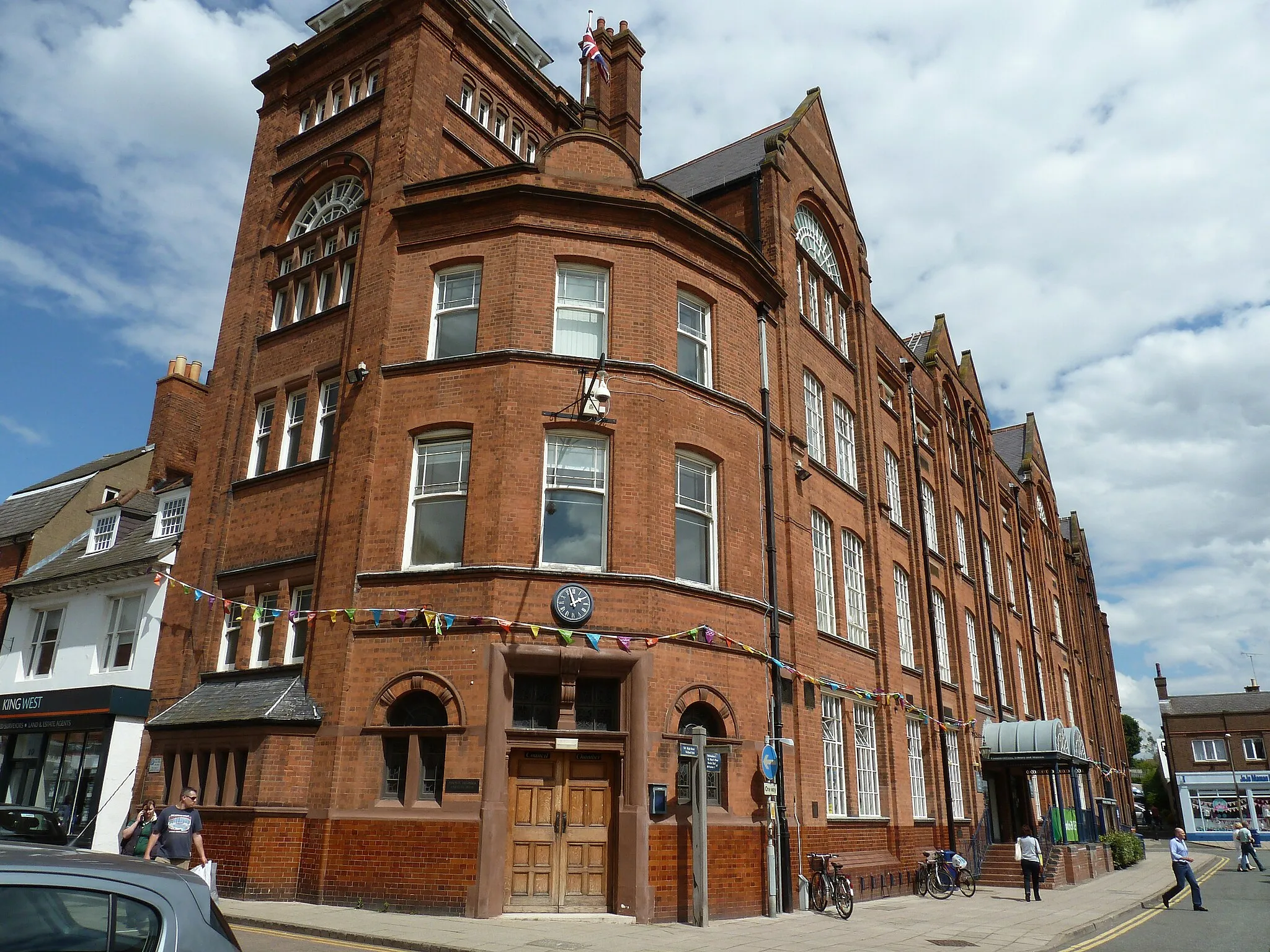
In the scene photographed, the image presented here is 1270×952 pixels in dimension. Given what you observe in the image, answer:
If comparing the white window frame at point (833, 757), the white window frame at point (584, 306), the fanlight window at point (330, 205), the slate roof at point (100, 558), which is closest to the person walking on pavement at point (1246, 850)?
the white window frame at point (833, 757)

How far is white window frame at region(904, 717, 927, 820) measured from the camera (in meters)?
23.4

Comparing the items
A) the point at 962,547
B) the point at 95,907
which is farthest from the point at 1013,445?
the point at 95,907

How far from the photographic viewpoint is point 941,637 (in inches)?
1126

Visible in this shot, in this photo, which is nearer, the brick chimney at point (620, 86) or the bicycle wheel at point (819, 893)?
the bicycle wheel at point (819, 893)

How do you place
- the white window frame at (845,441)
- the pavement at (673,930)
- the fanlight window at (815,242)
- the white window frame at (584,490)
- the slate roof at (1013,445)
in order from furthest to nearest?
the slate roof at (1013,445) → the fanlight window at (815,242) → the white window frame at (845,441) → the white window frame at (584,490) → the pavement at (673,930)

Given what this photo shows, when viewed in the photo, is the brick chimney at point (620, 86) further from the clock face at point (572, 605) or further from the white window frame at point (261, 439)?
the clock face at point (572, 605)

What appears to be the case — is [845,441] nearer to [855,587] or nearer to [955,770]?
[855,587]

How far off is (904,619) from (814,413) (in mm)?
A: 6928

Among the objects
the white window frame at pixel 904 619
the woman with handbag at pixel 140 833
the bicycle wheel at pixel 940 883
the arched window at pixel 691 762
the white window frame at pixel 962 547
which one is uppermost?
the white window frame at pixel 962 547

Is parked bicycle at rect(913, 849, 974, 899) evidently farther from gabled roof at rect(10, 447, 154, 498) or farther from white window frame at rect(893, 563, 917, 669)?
Answer: gabled roof at rect(10, 447, 154, 498)

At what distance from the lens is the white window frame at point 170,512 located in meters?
22.1

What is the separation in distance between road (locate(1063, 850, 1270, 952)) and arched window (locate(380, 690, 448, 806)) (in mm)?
9799

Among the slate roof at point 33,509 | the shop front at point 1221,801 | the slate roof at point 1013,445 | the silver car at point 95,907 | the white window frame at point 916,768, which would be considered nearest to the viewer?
the silver car at point 95,907

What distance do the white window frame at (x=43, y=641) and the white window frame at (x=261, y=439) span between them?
7757mm
